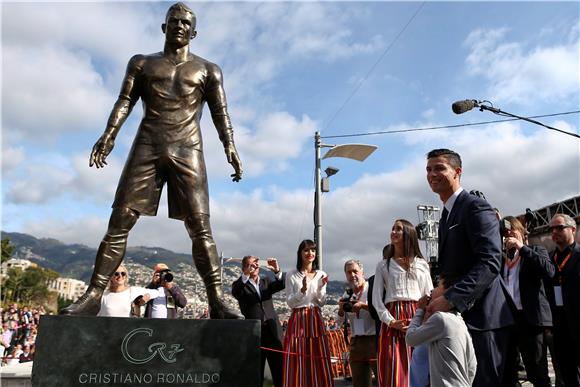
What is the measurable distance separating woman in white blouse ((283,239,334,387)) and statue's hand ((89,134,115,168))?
2.48 metres

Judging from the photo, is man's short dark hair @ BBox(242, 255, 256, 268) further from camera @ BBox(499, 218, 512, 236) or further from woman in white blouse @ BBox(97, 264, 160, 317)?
camera @ BBox(499, 218, 512, 236)

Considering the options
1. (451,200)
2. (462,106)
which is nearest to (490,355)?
(451,200)

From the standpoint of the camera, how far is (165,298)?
650 centimetres

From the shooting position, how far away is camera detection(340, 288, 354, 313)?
5684 mm

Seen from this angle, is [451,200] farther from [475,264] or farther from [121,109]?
[121,109]

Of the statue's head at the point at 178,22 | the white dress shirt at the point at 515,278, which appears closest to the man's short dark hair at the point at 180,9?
the statue's head at the point at 178,22

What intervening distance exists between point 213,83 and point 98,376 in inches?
116

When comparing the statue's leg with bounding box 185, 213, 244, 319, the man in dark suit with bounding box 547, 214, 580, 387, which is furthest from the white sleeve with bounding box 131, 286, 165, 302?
the man in dark suit with bounding box 547, 214, 580, 387

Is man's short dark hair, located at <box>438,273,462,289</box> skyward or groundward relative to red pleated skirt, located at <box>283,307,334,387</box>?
skyward

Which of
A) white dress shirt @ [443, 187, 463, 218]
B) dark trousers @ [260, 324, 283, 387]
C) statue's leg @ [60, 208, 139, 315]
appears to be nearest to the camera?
white dress shirt @ [443, 187, 463, 218]

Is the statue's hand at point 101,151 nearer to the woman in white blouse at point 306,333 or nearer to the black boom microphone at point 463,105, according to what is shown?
the woman in white blouse at point 306,333

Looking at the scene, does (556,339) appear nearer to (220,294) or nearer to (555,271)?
(555,271)

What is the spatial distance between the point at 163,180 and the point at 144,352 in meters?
1.66

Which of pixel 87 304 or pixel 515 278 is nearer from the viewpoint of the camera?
pixel 87 304
